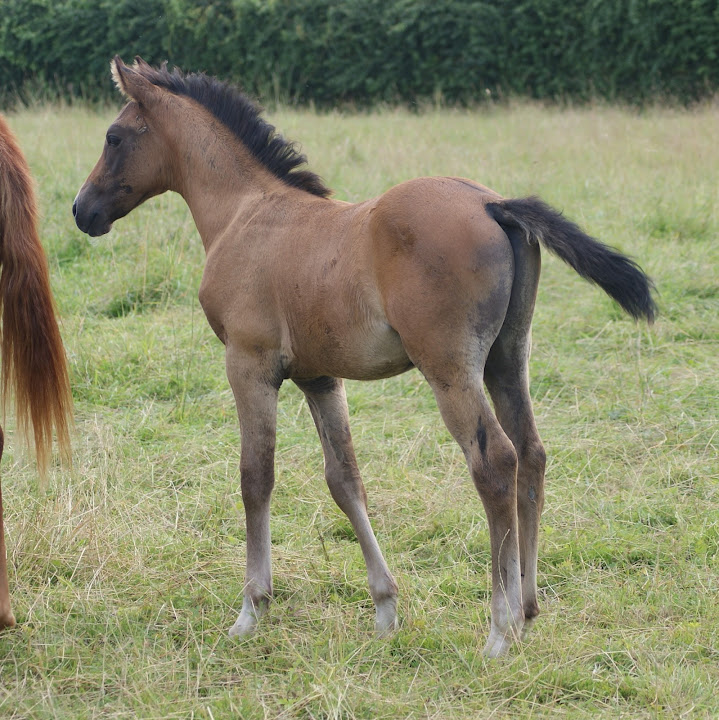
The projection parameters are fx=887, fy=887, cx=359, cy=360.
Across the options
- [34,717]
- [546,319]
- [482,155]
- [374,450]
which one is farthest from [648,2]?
[34,717]

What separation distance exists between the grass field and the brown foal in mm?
568

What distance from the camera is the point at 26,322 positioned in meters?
3.31

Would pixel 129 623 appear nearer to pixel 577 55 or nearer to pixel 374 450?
pixel 374 450

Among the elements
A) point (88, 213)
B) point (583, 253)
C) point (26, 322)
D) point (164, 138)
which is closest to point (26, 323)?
point (26, 322)

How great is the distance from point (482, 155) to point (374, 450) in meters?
5.99

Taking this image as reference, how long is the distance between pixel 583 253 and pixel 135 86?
1907mm

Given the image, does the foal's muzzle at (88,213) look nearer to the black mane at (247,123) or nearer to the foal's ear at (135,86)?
the foal's ear at (135,86)

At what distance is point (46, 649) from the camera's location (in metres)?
3.01

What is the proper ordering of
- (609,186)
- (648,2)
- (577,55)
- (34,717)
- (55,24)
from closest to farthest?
(34,717) < (609,186) < (648,2) < (577,55) < (55,24)

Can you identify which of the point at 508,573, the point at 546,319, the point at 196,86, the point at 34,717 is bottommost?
the point at 546,319

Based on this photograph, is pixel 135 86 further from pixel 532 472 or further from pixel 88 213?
pixel 532 472

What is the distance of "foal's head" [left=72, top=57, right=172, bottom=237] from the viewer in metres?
3.51

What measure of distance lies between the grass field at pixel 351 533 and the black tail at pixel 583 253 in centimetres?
116

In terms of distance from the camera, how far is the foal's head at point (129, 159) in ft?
11.5
